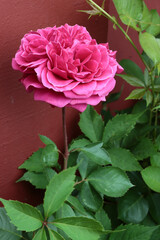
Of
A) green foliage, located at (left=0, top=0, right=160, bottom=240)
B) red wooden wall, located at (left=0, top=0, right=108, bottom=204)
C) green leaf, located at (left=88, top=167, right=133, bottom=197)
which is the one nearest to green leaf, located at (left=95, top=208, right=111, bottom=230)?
green foliage, located at (left=0, top=0, right=160, bottom=240)

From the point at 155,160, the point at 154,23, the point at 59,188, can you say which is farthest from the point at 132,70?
the point at 59,188

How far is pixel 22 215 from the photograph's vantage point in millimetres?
503

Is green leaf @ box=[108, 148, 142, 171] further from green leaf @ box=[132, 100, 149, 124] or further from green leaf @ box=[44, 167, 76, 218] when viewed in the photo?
green leaf @ box=[44, 167, 76, 218]

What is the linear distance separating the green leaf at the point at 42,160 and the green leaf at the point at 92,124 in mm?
141

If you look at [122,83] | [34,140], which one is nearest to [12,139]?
[34,140]

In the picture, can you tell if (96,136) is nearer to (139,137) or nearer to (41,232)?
(139,137)

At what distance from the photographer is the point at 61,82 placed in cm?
55

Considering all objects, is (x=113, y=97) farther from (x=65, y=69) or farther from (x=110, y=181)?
(x=65, y=69)

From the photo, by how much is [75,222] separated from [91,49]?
317mm

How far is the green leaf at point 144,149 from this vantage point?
2.79 feet

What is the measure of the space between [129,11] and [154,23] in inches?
4.0

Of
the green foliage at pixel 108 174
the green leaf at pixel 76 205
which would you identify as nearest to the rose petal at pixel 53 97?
the green foliage at pixel 108 174

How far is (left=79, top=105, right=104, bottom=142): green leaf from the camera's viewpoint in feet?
2.72

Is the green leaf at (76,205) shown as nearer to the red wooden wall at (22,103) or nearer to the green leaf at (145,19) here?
the red wooden wall at (22,103)
